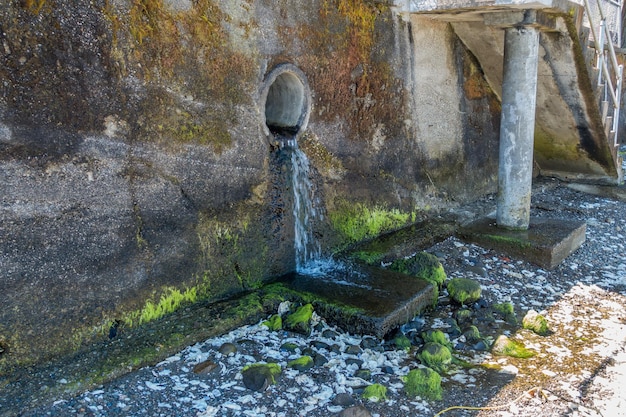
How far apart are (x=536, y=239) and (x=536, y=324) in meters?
1.88

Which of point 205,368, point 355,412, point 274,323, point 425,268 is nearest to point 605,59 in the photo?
point 425,268

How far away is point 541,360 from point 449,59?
4.66 metres

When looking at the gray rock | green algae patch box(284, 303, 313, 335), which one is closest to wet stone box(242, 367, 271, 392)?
the gray rock

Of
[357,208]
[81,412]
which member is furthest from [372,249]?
[81,412]

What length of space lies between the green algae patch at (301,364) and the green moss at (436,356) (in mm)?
846

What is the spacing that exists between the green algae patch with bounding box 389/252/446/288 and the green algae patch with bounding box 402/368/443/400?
1.71m

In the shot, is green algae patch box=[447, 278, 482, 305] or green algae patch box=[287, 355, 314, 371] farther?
green algae patch box=[447, 278, 482, 305]

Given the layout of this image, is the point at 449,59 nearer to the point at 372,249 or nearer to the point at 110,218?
the point at 372,249

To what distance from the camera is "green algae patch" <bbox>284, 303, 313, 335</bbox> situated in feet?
14.2

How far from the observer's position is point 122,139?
394 centimetres

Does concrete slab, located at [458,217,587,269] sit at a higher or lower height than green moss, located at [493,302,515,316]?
higher

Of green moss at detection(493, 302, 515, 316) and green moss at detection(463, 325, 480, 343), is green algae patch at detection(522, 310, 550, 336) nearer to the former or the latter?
green moss at detection(493, 302, 515, 316)

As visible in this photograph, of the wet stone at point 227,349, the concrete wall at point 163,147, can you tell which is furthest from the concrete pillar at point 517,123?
the wet stone at point 227,349

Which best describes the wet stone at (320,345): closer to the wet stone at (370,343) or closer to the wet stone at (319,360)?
the wet stone at (319,360)
